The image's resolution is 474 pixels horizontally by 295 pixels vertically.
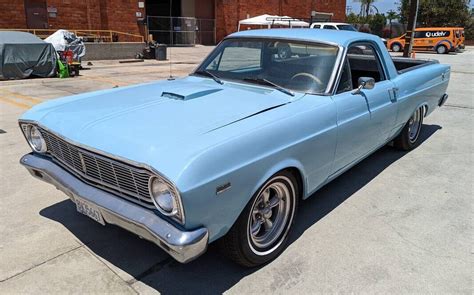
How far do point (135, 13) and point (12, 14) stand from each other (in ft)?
24.0

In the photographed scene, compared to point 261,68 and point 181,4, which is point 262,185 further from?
point 181,4

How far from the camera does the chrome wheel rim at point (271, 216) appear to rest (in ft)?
9.40

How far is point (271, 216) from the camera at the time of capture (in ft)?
10.2

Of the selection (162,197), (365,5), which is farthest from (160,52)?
Result: (365,5)

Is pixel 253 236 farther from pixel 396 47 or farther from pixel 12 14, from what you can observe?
pixel 396 47

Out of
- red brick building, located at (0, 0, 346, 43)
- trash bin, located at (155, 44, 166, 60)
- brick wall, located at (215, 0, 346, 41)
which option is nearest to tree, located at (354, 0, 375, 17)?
brick wall, located at (215, 0, 346, 41)

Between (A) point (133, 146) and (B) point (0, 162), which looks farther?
(B) point (0, 162)

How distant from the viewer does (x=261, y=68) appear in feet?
12.6

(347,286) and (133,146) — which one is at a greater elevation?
(133,146)

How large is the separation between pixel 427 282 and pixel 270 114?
64.0 inches

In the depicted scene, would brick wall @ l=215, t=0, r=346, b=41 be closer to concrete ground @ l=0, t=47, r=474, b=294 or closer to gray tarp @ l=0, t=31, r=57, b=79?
gray tarp @ l=0, t=31, r=57, b=79

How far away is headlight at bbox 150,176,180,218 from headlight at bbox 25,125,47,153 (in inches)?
55.2

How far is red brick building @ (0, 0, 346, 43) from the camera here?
70.2 ft

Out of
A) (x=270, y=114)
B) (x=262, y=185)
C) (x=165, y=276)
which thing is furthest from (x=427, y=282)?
(x=165, y=276)
